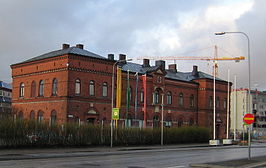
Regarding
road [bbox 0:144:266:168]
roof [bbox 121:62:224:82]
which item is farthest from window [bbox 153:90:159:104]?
road [bbox 0:144:266:168]

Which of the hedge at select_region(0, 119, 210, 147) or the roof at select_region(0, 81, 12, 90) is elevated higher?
the roof at select_region(0, 81, 12, 90)

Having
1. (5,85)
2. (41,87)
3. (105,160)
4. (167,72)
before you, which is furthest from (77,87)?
(5,85)

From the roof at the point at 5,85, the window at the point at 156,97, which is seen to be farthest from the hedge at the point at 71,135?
the roof at the point at 5,85

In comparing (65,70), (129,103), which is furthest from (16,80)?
(129,103)

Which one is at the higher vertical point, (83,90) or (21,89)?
(21,89)

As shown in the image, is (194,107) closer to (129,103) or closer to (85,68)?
(129,103)

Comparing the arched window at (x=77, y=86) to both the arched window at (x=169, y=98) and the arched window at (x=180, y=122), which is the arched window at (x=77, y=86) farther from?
the arched window at (x=180, y=122)

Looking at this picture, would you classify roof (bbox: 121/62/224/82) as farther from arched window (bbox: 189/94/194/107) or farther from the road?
the road

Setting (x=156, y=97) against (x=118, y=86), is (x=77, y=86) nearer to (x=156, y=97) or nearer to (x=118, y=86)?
(x=118, y=86)

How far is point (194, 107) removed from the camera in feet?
244

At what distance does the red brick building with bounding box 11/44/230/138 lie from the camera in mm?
52500

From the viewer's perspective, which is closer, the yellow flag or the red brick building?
the red brick building

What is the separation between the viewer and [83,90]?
53.8 metres

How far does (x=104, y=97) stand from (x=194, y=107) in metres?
23.3
